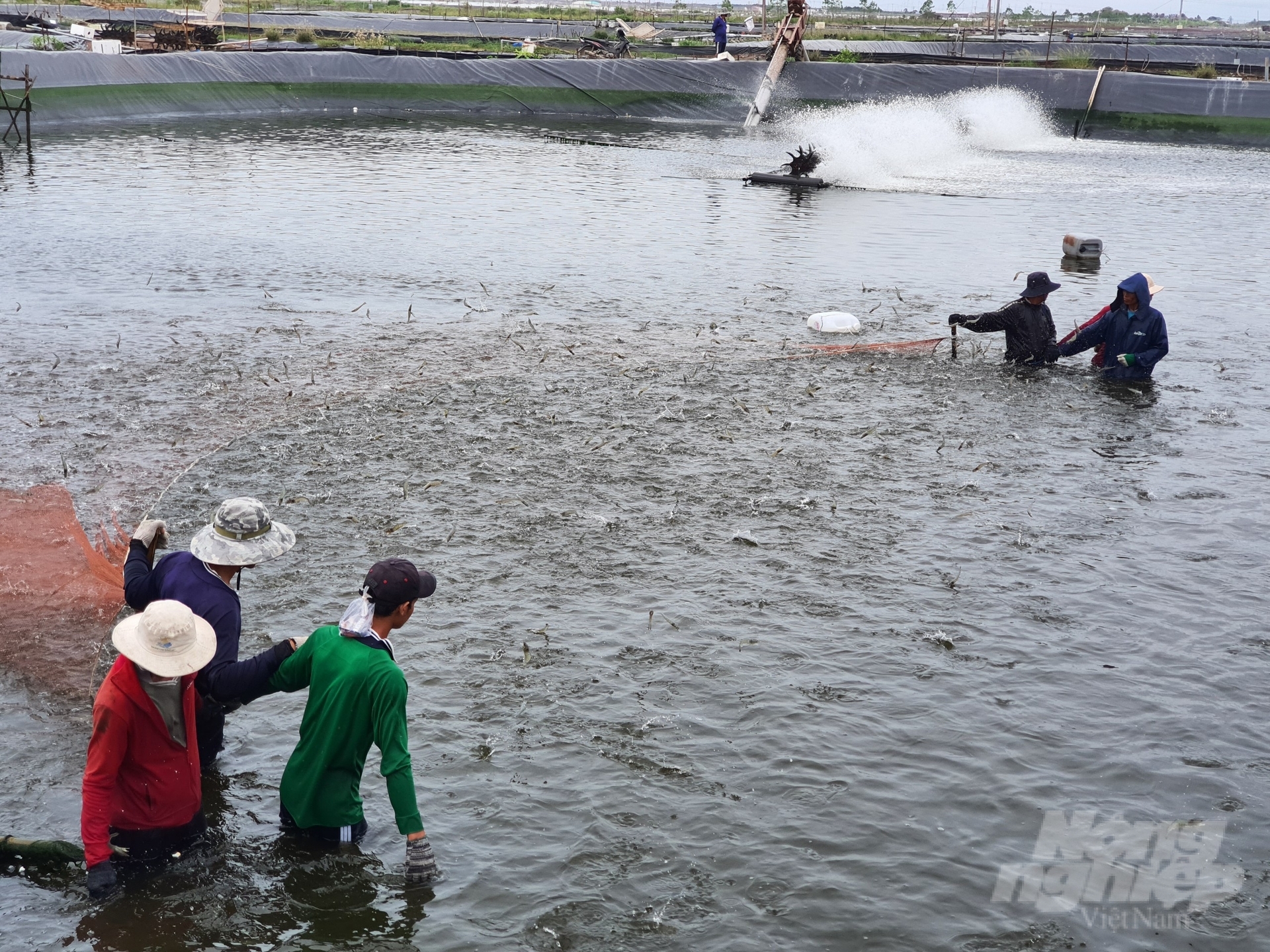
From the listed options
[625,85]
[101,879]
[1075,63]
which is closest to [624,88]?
[625,85]

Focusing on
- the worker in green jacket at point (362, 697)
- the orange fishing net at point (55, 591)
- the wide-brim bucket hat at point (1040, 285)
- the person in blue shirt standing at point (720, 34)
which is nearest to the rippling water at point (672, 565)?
the orange fishing net at point (55, 591)

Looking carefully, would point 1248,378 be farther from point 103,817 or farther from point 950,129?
point 950,129

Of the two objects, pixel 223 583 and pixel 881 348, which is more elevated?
pixel 223 583

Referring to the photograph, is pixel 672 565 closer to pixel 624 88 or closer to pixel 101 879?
pixel 101 879

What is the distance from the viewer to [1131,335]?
13586mm

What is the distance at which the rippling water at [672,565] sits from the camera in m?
5.36

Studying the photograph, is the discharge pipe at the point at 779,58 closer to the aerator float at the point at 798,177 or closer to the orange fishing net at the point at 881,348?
the aerator float at the point at 798,177

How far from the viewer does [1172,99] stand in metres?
44.6

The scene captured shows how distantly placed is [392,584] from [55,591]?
4121 millimetres

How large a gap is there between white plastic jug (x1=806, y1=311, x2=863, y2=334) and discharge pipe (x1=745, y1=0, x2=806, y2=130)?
32728 mm

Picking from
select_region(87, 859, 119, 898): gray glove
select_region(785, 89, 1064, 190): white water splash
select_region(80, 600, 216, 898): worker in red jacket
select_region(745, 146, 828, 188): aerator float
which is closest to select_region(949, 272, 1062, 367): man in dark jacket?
select_region(80, 600, 216, 898): worker in red jacket

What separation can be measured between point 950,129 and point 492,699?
39.5 m

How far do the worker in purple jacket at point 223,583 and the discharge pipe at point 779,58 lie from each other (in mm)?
44212

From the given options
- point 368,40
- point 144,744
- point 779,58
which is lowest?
point 144,744
